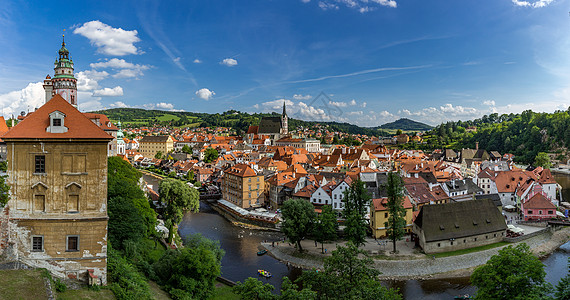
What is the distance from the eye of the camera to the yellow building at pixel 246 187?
4775cm

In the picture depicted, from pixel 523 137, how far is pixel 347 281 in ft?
426

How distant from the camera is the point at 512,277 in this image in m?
16.7

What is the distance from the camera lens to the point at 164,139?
113 m

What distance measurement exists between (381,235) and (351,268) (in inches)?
683

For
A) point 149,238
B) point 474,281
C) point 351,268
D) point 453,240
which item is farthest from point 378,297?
point 149,238

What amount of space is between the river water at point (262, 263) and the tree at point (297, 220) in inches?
100

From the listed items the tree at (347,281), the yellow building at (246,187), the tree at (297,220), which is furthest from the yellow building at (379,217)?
the yellow building at (246,187)

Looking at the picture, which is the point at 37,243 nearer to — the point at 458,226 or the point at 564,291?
the point at 564,291

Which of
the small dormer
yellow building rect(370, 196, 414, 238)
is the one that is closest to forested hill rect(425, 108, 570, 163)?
yellow building rect(370, 196, 414, 238)

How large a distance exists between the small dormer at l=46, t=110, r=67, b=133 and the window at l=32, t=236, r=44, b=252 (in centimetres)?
436

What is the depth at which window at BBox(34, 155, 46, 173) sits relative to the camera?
15156 mm

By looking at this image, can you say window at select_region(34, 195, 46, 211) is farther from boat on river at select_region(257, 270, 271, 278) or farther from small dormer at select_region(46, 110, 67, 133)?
boat on river at select_region(257, 270, 271, 278)

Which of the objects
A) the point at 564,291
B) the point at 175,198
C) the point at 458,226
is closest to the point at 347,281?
the point at 564,291

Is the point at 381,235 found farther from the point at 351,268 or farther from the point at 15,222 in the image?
the point at 15,222
